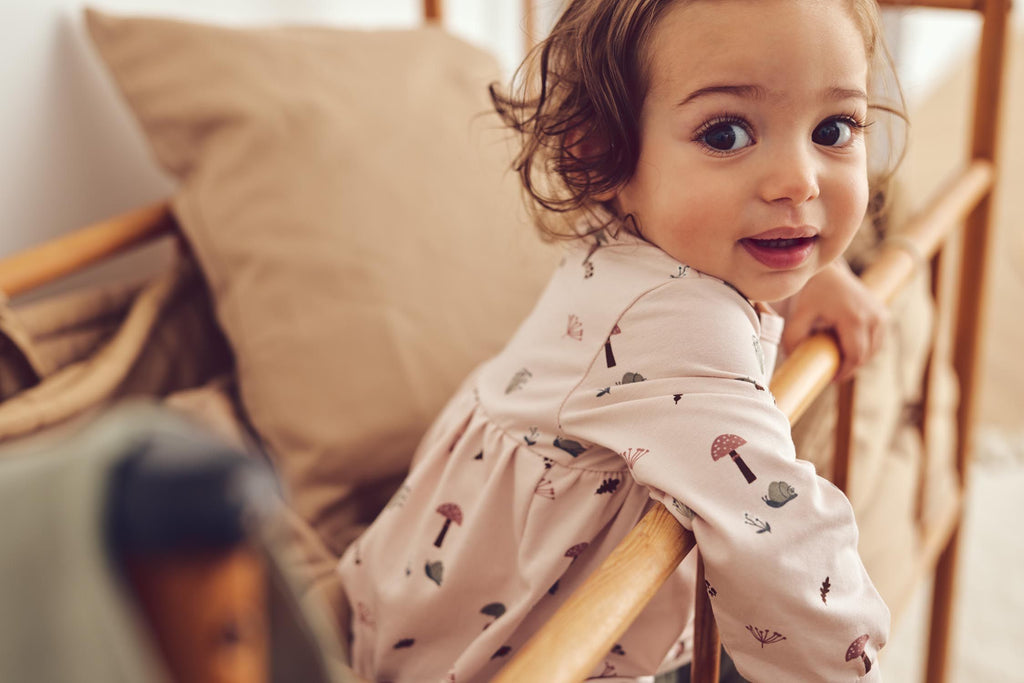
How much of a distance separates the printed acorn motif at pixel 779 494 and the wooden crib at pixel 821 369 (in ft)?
0.15

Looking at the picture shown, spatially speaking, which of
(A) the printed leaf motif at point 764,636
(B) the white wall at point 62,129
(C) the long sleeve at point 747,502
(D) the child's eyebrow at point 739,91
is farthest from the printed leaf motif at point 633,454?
(B) the white wall at point 62,129

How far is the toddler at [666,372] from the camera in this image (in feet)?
1.58

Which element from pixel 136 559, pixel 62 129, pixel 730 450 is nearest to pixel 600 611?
pixel 730 450

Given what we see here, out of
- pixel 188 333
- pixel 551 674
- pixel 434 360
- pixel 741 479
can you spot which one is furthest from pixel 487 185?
pixel 551 674

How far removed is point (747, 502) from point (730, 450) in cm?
3

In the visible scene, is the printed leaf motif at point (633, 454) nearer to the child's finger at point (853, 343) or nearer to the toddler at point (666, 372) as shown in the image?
the toddler at point (666, 372)

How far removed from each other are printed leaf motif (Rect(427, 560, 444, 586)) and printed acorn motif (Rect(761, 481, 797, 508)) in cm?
26

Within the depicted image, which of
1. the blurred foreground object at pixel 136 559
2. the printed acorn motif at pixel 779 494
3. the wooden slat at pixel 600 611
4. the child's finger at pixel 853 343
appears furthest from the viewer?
the child's finger at pixel 853 343

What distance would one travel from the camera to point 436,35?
1.08 metres

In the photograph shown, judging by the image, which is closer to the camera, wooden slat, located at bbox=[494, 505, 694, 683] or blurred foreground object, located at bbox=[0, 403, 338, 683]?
blurred foreground object, located at bbox=[0, 403, 338, 683]

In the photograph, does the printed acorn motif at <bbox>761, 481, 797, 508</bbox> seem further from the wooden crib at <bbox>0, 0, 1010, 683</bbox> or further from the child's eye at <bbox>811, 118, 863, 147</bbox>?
the child's eye at <bbox>811, 118, 863, 147</bbox>

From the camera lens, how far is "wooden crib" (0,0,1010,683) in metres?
0.39

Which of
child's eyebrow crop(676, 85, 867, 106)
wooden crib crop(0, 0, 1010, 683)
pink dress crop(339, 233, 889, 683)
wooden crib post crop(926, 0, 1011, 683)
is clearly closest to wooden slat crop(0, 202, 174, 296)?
wooden crib crop(0, 0, 1010, 683)

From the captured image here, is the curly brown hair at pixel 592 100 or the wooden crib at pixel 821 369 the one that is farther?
the curly brown hair at pixel 592 100
